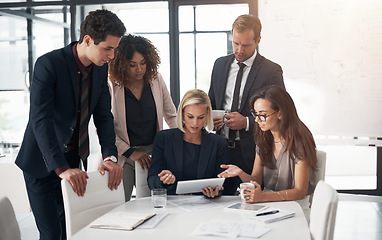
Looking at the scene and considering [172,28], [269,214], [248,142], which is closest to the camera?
[269,214]

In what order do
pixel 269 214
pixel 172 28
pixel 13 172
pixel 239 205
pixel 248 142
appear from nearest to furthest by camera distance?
1. pixel 269 214
2. pixel 239 205
3. pixel 248 142
4. pixel 13 172
5. pixel 172 28

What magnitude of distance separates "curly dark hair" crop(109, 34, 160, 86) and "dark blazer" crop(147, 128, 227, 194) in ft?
1.53

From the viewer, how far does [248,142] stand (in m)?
3.21

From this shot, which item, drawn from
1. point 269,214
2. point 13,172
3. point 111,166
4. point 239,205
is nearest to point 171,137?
point 111,166

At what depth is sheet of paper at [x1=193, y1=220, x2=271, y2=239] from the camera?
74.2 inches

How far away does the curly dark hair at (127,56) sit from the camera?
2975mm

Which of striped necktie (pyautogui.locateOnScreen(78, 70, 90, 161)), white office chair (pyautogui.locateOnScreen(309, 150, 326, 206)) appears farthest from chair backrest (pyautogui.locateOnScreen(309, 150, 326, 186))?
striped necktie (pyautogui.locateOnScreen(78, 70, 90, 161))

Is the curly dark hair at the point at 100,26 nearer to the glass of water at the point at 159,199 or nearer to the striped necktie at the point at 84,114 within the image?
the striped necktie at the point at 84,114

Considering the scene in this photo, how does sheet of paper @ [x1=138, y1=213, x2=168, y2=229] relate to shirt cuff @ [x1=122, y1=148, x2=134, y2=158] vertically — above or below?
below

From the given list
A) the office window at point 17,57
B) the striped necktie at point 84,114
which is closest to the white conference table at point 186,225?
the striped necktie at point 84,114

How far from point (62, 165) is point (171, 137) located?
77 centimetres

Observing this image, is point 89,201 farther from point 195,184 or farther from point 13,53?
point 13,53

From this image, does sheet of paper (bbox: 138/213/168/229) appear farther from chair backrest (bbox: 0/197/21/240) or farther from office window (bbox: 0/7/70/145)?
office window (bbox: 0/7/70/145)

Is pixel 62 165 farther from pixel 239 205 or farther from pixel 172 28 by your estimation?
pixel 172 28
